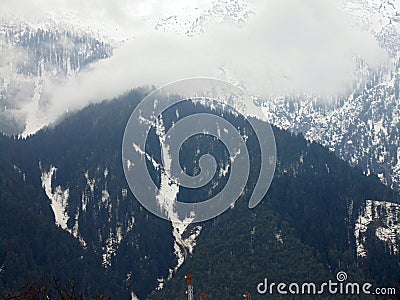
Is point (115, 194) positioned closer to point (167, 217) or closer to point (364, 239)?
point (167, 217)

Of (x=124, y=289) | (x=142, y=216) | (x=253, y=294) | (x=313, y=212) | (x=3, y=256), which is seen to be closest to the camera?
(x=253, y=294)

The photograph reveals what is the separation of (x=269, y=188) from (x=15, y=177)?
70.7 metres

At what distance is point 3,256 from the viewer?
475 feet

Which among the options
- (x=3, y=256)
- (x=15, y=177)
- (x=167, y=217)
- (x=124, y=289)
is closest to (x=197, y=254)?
(x=124, y=289)

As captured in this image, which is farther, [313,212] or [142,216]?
[142,216]

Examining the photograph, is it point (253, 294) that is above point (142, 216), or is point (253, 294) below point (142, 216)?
below

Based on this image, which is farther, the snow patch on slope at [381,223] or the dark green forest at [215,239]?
the snow patch on slope at [381,223]

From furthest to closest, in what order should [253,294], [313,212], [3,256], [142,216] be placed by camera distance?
[142,216], [313,212], [3,256], [253,294]

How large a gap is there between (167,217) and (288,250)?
48.3m

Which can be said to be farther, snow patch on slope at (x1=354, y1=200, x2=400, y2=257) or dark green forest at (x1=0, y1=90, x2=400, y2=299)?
snow patch on slope at (x1=354, y1=200, x2=400, y2=257)

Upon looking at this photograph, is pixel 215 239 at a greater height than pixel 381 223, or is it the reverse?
pixel 381 223

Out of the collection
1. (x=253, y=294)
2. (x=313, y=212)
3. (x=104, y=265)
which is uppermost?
(x=313, y=212)

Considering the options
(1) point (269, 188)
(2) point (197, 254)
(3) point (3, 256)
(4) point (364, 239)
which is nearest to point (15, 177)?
(3) point (3, 256)

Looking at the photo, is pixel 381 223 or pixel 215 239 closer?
pixel 215 239
